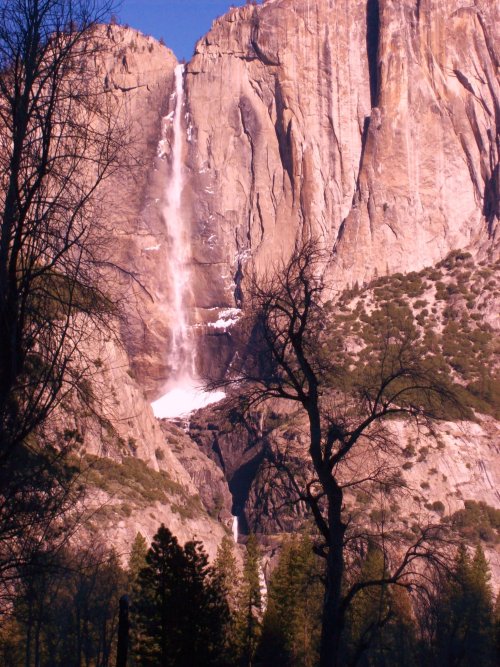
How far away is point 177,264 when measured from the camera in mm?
63562

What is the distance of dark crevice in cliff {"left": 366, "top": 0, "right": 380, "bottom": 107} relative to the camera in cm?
6475

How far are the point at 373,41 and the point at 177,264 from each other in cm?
2048

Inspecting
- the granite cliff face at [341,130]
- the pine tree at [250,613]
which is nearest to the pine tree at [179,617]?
the pine tree at [250,613]

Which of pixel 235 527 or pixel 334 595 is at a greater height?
pixel 235 527

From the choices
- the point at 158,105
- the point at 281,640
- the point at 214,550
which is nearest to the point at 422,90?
the point at 158,105

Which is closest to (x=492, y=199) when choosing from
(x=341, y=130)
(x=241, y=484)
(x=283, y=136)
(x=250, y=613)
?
(x=341, y=130)

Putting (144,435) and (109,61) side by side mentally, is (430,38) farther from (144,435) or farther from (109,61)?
(144,435)

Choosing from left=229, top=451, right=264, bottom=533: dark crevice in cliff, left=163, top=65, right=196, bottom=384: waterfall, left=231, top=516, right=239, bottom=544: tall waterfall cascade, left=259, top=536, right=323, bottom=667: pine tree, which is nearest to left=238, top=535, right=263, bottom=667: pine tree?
left=259, top=536, right=323, bottom=667: pine tree

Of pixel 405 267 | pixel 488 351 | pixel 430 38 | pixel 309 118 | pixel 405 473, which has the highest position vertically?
pixel 430 38

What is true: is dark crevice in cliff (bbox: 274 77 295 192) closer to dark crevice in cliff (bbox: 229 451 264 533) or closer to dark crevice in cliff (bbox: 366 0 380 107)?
dark crevice in cliff (bbox: 366 0 380 107)

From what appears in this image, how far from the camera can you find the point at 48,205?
1012 centimetres

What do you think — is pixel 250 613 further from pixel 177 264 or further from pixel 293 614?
pixel 177 264

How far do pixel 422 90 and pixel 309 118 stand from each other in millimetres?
7729

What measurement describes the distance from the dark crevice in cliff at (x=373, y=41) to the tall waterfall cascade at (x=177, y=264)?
13.0m
